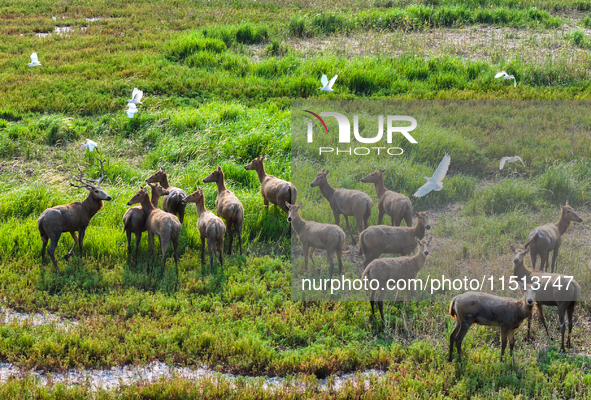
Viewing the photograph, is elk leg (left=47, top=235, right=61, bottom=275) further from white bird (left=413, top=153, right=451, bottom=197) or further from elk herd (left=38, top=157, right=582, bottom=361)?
white bird (left=413, top=153, right=451, bottom=197)

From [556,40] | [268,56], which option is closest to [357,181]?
[268,56]

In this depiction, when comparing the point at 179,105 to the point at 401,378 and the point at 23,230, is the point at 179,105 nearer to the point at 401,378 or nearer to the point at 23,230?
the point at 23,230

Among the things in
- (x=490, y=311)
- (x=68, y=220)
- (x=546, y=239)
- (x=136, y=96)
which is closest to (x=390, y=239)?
(x=490, y=311)

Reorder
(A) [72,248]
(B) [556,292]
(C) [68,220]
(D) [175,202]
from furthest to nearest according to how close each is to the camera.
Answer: (D) [175,202]
(A) [72,248]
(C) [68,220]
(B) [556,292]

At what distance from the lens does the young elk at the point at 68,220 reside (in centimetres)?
925

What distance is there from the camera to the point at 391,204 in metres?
9.72

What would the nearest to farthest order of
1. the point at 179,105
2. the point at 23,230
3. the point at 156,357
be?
the point at 156,357, the point at 23,230, the point at 179,105

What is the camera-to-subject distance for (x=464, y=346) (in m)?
7.48

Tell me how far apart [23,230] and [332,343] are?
18.9 feet

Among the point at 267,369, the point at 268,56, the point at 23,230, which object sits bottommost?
the point at 267,369

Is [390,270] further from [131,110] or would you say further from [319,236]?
[131,110]

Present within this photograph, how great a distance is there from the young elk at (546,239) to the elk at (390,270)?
5.39ft

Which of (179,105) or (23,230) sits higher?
(179,105)

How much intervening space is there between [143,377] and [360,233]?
3709mm
